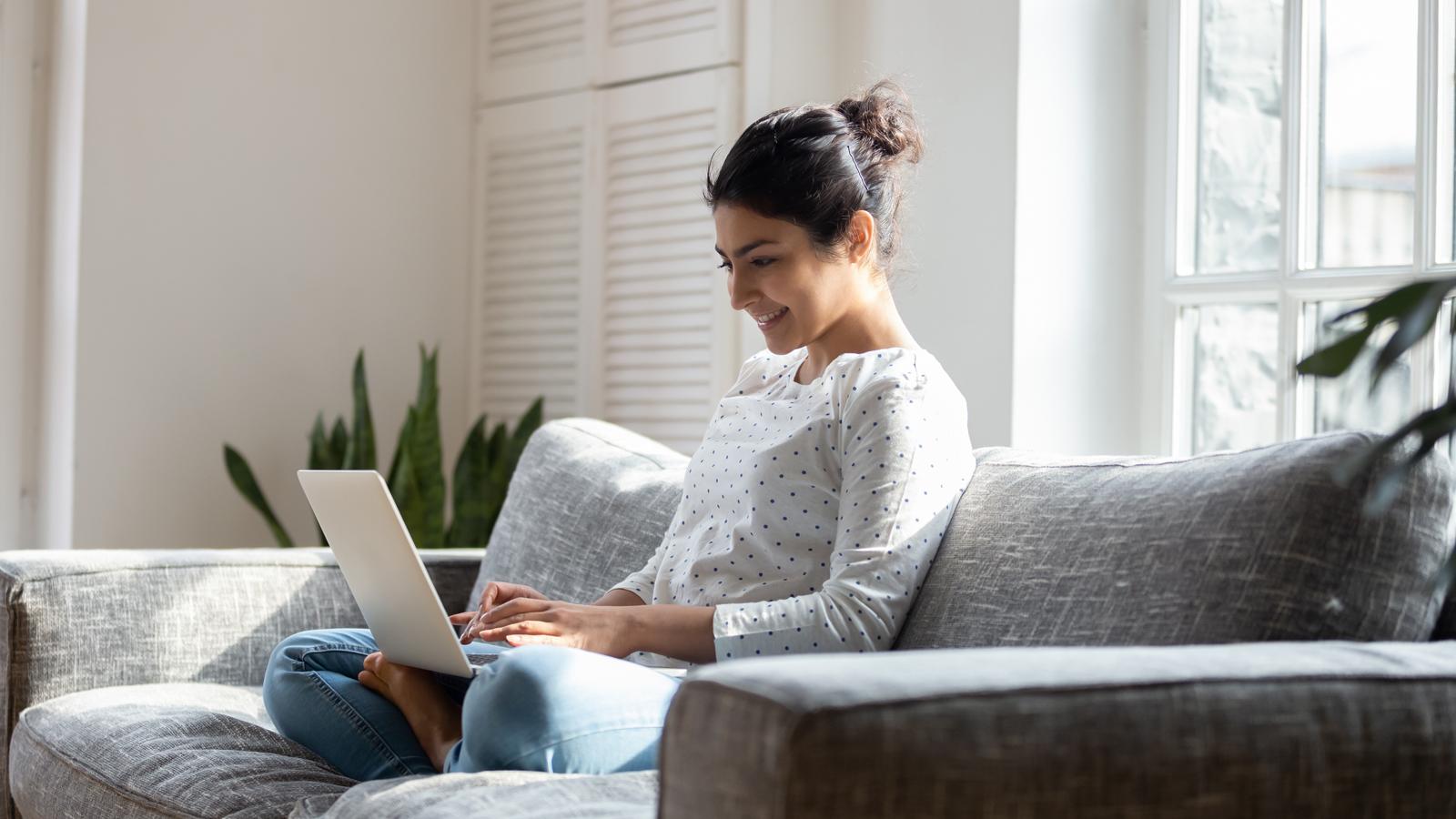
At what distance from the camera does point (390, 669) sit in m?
1.69

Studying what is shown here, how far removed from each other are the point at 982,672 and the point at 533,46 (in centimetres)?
300

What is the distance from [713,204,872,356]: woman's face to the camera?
1.82 m

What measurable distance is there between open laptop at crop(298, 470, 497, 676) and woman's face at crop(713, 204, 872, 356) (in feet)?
1.71

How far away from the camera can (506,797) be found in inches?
48.8

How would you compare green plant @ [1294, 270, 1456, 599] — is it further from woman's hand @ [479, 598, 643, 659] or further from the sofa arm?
woman's hand @ [479, 598, 643, 659]

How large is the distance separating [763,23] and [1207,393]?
1.16 metres

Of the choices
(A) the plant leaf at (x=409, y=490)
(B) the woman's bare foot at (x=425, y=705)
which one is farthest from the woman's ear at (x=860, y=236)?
(A) the plant leaf at (x=409, y=490)

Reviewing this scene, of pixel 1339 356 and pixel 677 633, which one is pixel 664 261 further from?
pixel 1339 356

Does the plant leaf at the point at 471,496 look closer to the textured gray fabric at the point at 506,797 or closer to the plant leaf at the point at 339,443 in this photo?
the plant leaf at the point at 339,443

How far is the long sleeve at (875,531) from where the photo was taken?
5.12 feet

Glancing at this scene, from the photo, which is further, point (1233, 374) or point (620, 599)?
point (1233, 374)

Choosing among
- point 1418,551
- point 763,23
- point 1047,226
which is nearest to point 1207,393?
point 1047,226

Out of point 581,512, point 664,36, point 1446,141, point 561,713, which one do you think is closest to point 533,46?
point 664,36

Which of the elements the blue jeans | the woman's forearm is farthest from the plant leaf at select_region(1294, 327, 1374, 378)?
the woman's forearm
